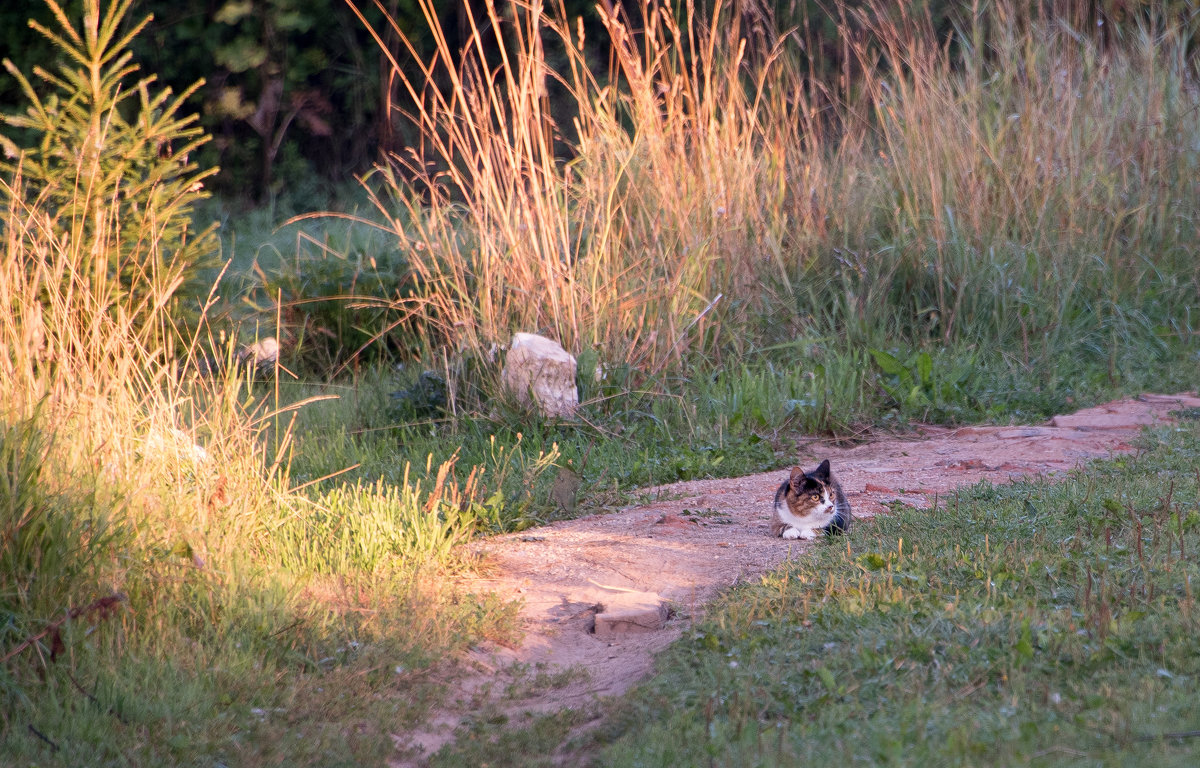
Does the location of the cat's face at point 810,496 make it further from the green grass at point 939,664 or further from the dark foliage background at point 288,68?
the dark foliage background at point 288,68

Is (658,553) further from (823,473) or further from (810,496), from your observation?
(823,473)

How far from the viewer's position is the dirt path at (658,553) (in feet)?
10.7

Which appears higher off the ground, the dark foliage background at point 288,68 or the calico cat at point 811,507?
the dark foliage background at point 288,68

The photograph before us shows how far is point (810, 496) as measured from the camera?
14.3ft

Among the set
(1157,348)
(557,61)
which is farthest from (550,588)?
(557,61)

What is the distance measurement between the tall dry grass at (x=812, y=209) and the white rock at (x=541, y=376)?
0.37m

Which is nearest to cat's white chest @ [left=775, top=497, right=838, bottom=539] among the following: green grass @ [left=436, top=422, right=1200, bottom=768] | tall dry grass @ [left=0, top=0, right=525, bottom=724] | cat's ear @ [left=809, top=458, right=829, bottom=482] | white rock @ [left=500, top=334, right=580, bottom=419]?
cat's ear @ [left=809, top=458, right=829, bottom=482]

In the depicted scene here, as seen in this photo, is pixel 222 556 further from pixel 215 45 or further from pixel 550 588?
pixel 215 45

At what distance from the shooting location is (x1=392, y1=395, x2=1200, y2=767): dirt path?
10.7 ft

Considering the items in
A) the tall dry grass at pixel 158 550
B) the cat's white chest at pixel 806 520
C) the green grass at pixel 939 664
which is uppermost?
the tall dry grass at pixel 158 550

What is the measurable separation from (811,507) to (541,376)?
240cm

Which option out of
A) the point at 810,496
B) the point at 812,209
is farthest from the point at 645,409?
the point at 812,209

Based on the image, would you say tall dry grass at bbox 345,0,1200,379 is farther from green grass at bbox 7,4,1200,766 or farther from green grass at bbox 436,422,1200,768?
green grass at bbox 436,422,1200,768

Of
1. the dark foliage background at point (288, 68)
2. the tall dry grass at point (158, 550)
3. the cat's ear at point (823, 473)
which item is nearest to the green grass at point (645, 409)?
the tall dry grass at point (158, 550)
